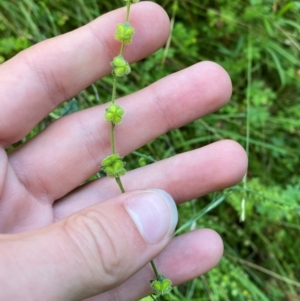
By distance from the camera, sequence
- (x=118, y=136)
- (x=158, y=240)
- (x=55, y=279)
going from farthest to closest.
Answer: (x=118, y=136) → (x=158, y=240) → (x=55, y=279)

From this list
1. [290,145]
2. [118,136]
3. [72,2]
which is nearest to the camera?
[118,136]

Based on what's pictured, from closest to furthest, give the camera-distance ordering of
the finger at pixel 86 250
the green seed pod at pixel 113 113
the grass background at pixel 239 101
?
1. the finger at pixel 86 250
2. the green seed pod at pixel 113 113
3. the grass background at pixel 239 101

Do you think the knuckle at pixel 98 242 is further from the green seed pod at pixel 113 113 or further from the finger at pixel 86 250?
the green seed pod at pixel 113 113

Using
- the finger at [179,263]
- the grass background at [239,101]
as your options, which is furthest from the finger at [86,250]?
the grass background at [239,101]

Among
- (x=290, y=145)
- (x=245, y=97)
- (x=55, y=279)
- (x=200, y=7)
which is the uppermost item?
(x=55, y=279)

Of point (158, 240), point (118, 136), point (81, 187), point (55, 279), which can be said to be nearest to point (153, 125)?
point (118, 136)

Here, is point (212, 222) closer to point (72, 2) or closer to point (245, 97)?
point (245, 97)

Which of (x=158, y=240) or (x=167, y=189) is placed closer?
(x=158, y=240)

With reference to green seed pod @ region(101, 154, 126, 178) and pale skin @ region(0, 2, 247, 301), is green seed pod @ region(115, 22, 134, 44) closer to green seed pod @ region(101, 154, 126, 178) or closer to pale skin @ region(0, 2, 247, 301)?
pale skin @ region(0, 2, 247, 301)

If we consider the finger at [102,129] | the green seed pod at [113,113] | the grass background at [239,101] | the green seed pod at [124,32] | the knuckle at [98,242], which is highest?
the green seed pod at [124,32]
